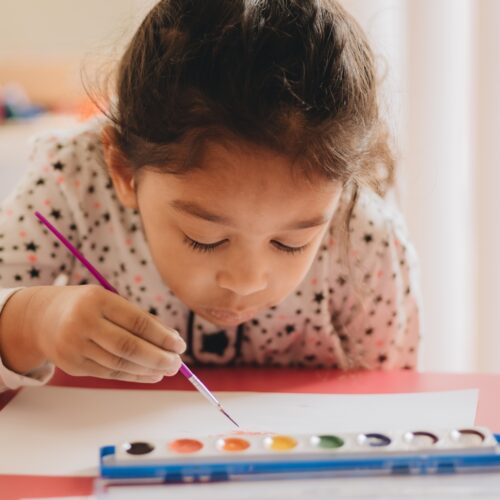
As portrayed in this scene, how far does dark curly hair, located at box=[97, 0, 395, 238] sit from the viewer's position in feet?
2.13

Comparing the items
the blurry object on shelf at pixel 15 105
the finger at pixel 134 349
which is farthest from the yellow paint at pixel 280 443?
the blurry object on shelf at pixel 15 105

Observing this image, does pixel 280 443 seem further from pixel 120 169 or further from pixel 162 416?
pixel 120 169

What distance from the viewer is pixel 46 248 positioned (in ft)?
2.99

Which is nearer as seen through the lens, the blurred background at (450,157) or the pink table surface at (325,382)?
the pink table surface at (325,382)

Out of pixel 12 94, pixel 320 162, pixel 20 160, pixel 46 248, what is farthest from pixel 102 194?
pixel 12 94

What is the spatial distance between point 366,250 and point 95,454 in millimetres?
437

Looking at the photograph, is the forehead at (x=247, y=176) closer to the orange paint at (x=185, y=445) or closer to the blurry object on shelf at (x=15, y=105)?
the orange paint at (x=185, y=445)

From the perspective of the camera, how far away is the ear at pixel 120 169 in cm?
79

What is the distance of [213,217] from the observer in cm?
68

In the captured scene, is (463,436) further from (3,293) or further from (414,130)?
(414,130)

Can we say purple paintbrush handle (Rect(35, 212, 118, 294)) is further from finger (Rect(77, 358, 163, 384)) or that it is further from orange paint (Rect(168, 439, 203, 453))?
orange paint (Rect(168, 439, 203, 453))

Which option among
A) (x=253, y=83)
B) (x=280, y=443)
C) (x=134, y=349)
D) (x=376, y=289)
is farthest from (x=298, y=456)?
(x=376, y=289)

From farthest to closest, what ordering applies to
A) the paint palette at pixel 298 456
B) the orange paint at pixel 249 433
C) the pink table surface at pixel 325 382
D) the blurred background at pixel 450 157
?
the blurred background at pixel 450 157 → the pink table surface at pixel 325 382 → the orange paint at pixel 249 433 → the paint palette at pixel 298 456

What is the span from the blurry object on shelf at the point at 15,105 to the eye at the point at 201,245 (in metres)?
1.37
